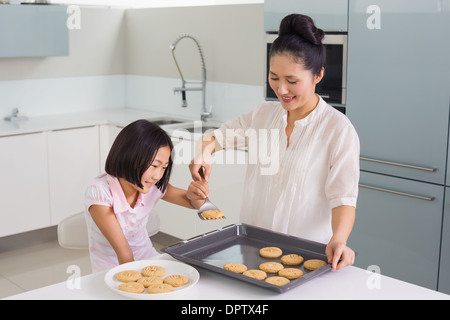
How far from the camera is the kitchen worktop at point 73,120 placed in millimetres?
3822

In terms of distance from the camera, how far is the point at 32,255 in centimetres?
404

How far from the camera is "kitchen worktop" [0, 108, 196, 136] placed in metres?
3.82

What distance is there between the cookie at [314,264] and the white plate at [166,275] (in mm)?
299

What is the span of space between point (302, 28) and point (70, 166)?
8.64 ft

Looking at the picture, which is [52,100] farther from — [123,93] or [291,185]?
[291,185]

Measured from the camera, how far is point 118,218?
78.3 inches

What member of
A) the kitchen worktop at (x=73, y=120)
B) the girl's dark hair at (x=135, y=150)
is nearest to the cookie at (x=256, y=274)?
the girl's dark hair at (x=135, y=150)

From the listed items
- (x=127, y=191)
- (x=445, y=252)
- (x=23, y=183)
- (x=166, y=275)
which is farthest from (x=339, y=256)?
(x=23, y=183)

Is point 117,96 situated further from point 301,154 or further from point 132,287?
point 132,287

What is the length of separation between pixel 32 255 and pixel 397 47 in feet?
8.95

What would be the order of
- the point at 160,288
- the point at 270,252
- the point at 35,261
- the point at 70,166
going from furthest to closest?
the point at 70,166, the point at 35,261, the point at 270,252, the point at 160,288

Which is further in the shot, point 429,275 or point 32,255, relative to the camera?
point 32,255
